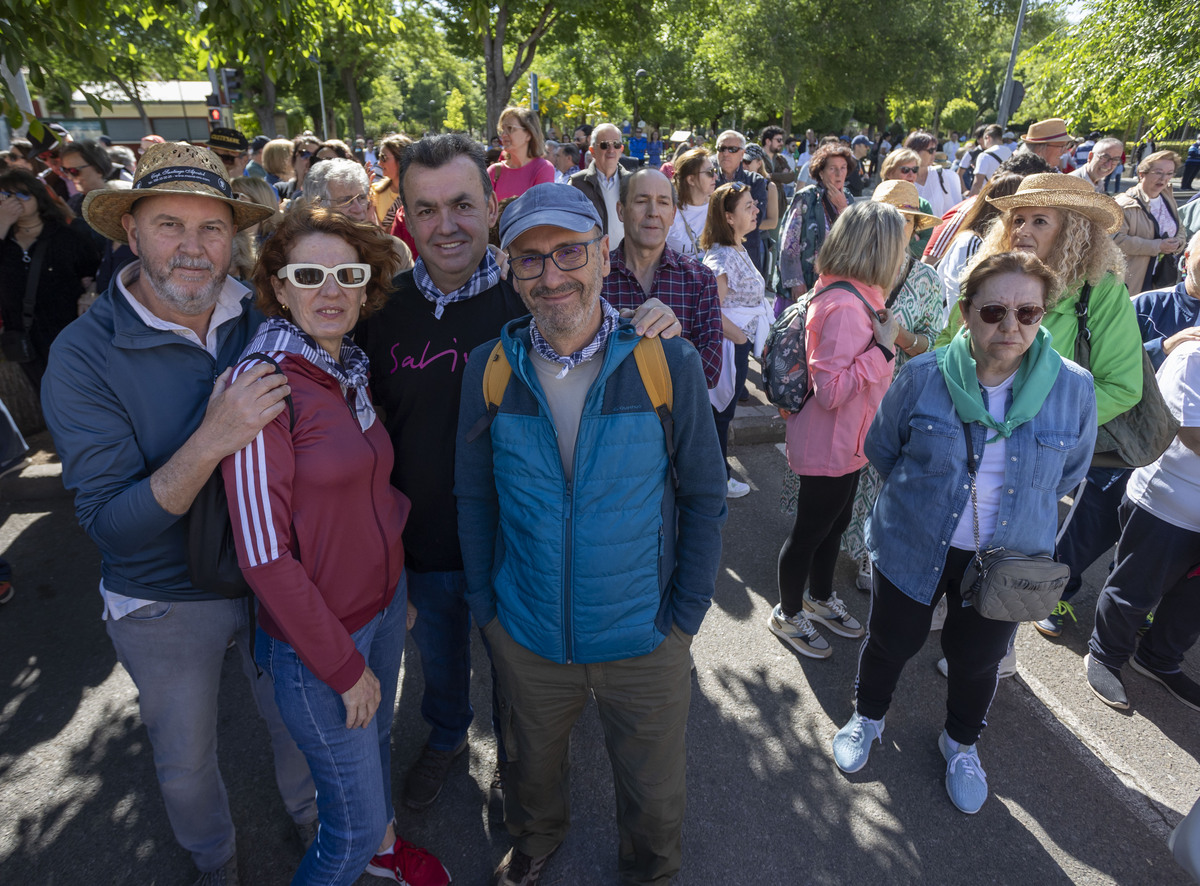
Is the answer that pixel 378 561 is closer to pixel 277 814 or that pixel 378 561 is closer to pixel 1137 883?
pixel 277 814

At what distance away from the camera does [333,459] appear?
70.7 inches

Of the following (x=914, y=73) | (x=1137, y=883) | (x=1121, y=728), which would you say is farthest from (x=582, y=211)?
(x=914, y=73)

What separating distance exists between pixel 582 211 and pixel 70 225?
189 inches

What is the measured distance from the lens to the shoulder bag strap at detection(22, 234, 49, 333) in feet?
15.0

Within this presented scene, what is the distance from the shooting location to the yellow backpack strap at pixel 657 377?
1.85m

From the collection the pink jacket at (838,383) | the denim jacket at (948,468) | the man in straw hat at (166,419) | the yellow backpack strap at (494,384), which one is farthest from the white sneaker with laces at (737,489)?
the man in straw hat at (166,419)

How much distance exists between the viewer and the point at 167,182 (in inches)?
75.5

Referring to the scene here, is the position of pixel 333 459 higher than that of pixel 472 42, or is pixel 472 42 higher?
pixel 472 42

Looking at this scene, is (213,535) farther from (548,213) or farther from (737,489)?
(737,489)

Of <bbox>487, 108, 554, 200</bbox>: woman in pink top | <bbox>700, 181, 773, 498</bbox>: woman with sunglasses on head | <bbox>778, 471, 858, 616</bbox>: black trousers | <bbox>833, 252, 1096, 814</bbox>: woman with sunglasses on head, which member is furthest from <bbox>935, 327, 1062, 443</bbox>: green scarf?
<bbox>487, 108, 554, 200</bbox>: woman in pink top

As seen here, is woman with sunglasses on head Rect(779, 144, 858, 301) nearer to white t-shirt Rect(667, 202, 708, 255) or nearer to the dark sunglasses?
white t-shirt Rect(667, 202, 708, 255)

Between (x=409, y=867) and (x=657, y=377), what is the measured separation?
189cm

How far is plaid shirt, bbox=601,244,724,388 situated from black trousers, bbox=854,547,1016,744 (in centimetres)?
132

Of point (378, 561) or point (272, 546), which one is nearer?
point (272, 546)
